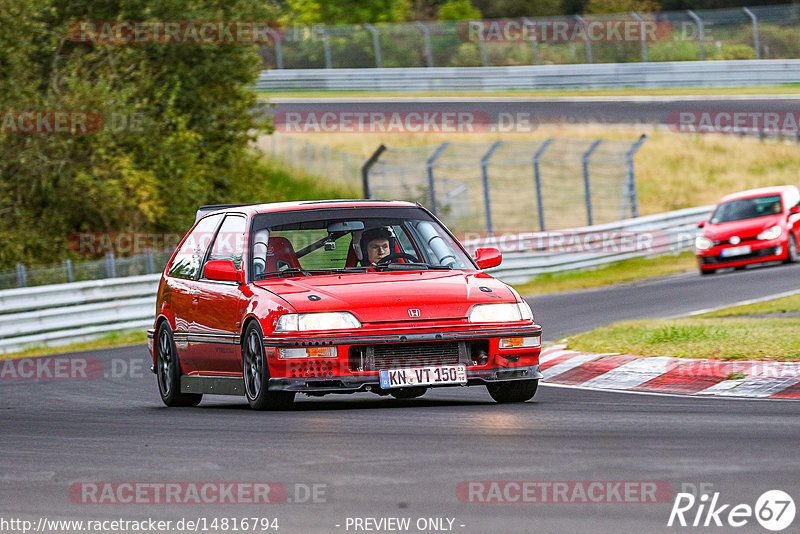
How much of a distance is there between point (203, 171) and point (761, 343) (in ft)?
64.6

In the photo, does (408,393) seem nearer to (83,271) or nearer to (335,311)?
(335,311)

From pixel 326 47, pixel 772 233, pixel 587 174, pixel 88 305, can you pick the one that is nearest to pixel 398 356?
pixel 88 305

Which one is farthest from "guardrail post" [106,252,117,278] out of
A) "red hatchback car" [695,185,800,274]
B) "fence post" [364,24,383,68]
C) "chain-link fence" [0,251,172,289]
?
"fence post" [364,24,383,68]

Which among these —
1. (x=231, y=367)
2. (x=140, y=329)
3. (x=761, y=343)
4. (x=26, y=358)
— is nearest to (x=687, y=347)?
(x=761, y=343)

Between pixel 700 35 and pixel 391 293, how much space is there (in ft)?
119

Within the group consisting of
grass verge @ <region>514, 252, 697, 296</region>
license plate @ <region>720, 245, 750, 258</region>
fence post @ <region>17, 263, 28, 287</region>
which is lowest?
grass verge @ <region>514, 252, 697, 296</region>

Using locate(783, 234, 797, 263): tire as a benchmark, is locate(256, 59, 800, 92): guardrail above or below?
above

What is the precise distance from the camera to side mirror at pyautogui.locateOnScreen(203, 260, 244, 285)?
10.3m

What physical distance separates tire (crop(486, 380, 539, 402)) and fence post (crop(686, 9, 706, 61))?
34.8 meters

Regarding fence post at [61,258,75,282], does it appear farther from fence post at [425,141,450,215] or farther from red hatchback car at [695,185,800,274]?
red hatchback car at [695,185,800,274]

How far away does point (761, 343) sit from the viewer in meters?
12.3

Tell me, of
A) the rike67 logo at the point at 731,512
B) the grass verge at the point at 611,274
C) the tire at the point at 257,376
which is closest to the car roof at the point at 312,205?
the tire at the point at 257,376

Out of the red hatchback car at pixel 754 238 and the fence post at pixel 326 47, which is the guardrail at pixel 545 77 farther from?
the red hatchback car at pixel 754 238

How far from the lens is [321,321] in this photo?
30.9ft
